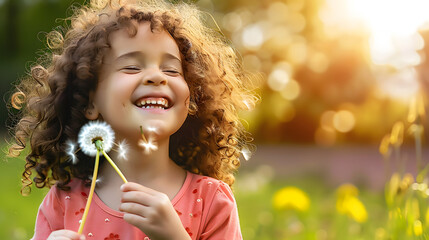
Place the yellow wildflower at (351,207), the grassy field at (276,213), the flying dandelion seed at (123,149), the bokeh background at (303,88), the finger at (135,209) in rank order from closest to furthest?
1. the finger at (135,209)
2. the flying dandelion seed at (123,149)
3. the yellow wildflower at (351,207)
4. the grassy field at (276,213)
5. the bokeh background at (303,88)

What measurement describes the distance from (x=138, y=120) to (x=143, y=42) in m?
0.21

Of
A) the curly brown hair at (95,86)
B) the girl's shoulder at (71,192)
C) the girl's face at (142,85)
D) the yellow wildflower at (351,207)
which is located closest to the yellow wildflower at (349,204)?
the yellow wildflower at (351,207)

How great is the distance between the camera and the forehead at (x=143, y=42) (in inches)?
59.8

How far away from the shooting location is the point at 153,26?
1.55 meters

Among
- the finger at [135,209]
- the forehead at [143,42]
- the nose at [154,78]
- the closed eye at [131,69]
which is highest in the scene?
the forehead at [143,42]

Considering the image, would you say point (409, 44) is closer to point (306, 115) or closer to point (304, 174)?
point (304, 174)

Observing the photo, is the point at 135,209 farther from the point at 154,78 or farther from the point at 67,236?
the point at 154,78

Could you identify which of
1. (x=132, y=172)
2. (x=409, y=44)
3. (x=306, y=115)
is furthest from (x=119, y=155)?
(x=306, y=115)

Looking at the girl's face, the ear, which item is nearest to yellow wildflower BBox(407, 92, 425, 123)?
the girl's face

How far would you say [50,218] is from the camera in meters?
1.63

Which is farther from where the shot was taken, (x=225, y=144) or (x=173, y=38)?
(x=225, y=144)

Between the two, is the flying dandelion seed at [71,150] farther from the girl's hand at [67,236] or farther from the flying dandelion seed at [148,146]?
the girl's hand at [67,236]

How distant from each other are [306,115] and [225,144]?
699cm

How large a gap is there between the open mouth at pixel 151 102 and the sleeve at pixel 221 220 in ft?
1.05
